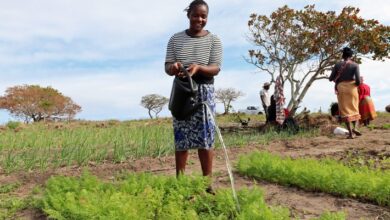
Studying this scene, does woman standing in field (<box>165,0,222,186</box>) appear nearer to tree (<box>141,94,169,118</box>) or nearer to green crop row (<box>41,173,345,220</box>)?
green crop row (<box>41,173,345,220</box>)

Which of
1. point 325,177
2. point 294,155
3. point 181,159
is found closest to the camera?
point 181,159

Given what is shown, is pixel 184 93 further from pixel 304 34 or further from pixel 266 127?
pixel 304 34

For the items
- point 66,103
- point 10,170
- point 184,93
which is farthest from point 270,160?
point 66,103

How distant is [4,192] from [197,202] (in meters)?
2.31

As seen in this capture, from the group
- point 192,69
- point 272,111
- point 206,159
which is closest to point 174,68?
point 192,69

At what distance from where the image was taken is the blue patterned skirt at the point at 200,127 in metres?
3.62

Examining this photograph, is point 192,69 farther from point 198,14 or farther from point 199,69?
point 198,14

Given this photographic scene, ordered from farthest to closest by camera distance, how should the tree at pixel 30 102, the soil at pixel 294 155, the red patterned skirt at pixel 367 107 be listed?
the tree at pixel 30 102
the red patterned skirt at pixel 367 107
the soil at pixel 294 155

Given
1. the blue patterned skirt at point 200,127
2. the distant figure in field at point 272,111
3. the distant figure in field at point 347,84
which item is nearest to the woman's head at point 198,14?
the blue patterned skirt at point 200,127

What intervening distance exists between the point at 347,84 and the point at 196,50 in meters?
5.32

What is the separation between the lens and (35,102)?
1273 inches

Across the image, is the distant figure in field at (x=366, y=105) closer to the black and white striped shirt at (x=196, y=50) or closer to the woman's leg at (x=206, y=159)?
the black and white striped shirt at (x=196, y=50)

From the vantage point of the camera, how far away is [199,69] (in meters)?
3.53

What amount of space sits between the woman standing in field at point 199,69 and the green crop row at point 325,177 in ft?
3.39
